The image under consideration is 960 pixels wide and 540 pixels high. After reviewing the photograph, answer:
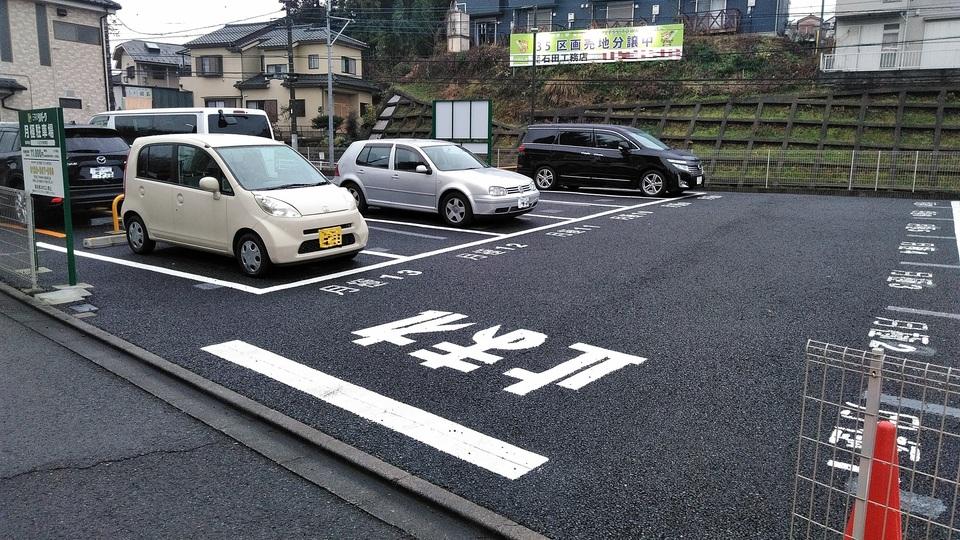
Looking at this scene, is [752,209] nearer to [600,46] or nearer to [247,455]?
[247,455]

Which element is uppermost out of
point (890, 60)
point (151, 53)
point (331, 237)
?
point (151, 53)

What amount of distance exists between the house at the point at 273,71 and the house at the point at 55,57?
10.4 meters

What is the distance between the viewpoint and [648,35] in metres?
30.0

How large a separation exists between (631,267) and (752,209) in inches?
285

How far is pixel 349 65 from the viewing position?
4031 cm

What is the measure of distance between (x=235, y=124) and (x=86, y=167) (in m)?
3.44

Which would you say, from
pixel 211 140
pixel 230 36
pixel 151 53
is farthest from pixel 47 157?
pixel 151 53

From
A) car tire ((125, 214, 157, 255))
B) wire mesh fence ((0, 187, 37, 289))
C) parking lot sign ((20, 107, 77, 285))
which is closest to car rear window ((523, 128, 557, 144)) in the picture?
car tire ((125, 214, 157, 255))

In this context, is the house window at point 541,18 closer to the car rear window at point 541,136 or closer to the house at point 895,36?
the house at point 895,36

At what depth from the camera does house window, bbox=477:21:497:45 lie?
1604 inches

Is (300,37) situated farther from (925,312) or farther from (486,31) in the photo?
(925,312)

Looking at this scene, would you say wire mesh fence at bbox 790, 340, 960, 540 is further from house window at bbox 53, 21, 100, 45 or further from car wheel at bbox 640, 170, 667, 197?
house window at bbox 53, 21, 100, 45

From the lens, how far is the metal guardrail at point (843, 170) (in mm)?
17219

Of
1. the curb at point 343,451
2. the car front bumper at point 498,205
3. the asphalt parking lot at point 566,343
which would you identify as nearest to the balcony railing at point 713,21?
the asphalt parking lot at point 566,343
